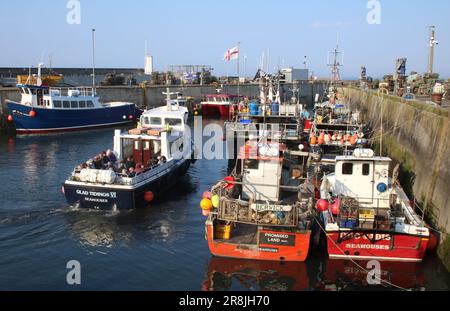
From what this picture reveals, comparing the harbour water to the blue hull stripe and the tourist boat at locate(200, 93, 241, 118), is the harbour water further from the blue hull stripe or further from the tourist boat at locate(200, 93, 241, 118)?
the tourist boat at locate(200, 93, 241, 118)

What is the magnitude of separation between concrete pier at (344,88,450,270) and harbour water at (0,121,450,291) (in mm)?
2045

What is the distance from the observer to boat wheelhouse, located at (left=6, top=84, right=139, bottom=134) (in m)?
43.5

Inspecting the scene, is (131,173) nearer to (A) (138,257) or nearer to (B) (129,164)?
(B) (129,164)

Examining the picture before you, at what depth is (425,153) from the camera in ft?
66.6

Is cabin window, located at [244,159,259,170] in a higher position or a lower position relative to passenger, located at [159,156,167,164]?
higher

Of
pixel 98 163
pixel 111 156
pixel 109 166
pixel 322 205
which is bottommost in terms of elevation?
pixel 322 205

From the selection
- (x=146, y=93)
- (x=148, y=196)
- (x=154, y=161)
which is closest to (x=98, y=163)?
(x=154, y=161)

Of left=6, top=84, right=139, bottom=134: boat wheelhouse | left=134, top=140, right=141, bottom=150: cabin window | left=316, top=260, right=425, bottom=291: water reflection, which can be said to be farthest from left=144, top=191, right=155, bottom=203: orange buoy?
left=6, top=84, right=139, bottom=134: boat wheelhouse

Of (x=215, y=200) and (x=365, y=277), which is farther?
(x=215, y=200)

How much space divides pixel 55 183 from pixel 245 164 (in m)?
13.3

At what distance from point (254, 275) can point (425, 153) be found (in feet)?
34.7

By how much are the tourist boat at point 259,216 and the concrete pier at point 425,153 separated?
4.76 meters

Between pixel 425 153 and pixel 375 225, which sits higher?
pixel 425 153
